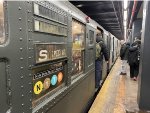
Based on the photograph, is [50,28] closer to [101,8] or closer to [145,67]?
[145,67]

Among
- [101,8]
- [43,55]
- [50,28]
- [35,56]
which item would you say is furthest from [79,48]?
[101,8]

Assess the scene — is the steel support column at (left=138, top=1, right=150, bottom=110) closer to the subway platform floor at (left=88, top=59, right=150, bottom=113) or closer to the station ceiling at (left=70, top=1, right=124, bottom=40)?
the subway platform floor at (left=88, top=59, right=150, bottom=113)

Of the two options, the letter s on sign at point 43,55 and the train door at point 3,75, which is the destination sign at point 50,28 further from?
the train door at point 3,75

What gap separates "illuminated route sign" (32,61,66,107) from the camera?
1.82m

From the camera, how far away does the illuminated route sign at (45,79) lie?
182 centimetres

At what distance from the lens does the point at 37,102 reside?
1854 millimetres

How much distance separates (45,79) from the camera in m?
2.06

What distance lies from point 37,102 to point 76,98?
144 cm

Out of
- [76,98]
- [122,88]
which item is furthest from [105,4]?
[76,98]

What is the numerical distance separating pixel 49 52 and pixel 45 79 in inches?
13.1

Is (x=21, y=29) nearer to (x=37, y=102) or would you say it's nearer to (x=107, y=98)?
(x=37, y=102)

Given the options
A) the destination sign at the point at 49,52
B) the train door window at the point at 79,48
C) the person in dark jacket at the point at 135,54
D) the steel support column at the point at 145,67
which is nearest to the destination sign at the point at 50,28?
the destination sign at the point at 49,52

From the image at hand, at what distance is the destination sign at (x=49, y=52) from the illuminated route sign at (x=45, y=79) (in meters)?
0.12

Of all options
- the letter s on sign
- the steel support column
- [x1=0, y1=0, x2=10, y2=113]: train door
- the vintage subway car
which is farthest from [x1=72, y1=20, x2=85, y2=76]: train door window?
[x1=0, y1=0, x2=10, y2=113]: train door
